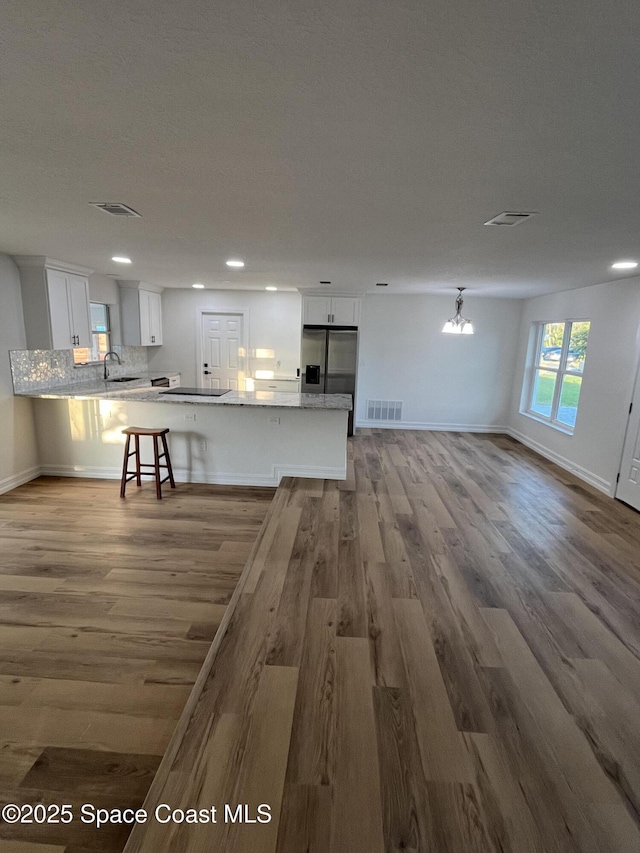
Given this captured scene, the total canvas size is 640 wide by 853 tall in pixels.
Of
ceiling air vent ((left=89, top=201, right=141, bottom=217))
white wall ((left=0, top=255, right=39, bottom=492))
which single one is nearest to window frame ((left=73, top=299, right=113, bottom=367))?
white wall ((left=0, top=255, right=39, bottom=492))

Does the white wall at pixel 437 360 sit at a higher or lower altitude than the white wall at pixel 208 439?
higher

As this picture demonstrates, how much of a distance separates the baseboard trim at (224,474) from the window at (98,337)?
1573 millimetres

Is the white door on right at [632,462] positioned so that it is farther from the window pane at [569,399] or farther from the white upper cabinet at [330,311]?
the white upper cabinet at [330,311]

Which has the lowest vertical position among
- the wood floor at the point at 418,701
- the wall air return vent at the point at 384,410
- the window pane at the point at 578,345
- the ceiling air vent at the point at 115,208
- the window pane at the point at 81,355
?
the wood floor at the point at 418,701

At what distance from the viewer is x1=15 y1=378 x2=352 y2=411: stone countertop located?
4.31m

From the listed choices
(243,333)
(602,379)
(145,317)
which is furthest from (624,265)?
(145,317)

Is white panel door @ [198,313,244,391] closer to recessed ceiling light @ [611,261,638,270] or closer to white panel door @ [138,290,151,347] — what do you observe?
white panel door @ [138,290,151,347]

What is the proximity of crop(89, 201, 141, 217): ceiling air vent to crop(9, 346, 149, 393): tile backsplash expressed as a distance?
2.73 metres

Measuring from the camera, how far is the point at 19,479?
4.41 metres

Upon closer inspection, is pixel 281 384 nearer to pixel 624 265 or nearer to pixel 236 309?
pixel 236 309

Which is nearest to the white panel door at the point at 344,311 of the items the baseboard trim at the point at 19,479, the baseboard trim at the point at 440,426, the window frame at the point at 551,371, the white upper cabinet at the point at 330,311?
the white upper cabinet at the point at 330,311

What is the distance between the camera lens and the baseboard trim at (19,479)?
13.8 ft

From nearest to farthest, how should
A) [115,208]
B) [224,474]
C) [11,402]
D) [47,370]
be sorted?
[115,208] < [11,402] < [224,474] < [47,370]

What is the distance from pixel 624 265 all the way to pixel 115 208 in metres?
4.13
